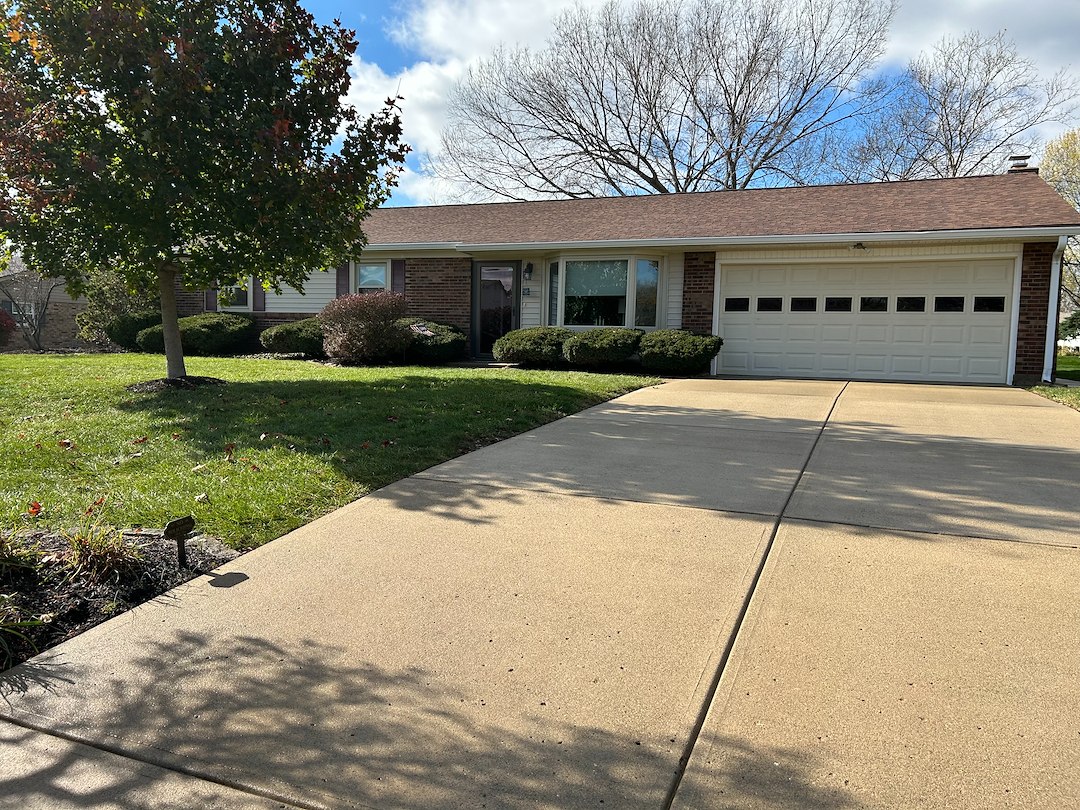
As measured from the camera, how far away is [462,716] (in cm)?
241

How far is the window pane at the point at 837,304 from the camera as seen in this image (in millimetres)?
14156

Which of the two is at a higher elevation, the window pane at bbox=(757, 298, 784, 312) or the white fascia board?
the white fascia board

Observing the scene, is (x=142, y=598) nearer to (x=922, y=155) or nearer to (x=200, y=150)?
(x=200, y=150)

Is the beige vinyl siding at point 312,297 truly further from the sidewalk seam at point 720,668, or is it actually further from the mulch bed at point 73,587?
the sidewalk seam at point 720,668

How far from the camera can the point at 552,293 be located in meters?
16.5

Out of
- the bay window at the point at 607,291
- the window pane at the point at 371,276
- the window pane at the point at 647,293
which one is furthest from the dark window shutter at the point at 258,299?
the window pane at the point at 647,293

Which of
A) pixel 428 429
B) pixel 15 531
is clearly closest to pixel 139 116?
pixel 428 429

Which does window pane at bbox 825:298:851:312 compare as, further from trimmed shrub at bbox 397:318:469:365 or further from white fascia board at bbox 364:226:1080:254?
trimmed shrub at bbox 397:318:469:365

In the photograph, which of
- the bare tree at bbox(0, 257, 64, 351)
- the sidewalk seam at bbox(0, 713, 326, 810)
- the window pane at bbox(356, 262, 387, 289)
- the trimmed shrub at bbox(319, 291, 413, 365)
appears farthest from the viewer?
the bare tree at bbox(0, 257, 64, 351)

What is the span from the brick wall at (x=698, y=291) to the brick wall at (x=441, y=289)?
16.8 ft

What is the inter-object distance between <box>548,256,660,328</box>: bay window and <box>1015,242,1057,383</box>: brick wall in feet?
21.9

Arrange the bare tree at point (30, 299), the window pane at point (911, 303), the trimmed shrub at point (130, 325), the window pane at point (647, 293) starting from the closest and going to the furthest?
the window pane at point (911, 303)
the window pane at point (647, 293)
the trimmed shrub at point (130, 325)
the bare tree at point (30, 299)

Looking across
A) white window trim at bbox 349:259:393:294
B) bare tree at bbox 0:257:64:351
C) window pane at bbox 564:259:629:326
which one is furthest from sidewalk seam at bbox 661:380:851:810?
bare tree at bbox 0:257:64:351

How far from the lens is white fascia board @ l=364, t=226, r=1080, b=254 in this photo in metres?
12.4
